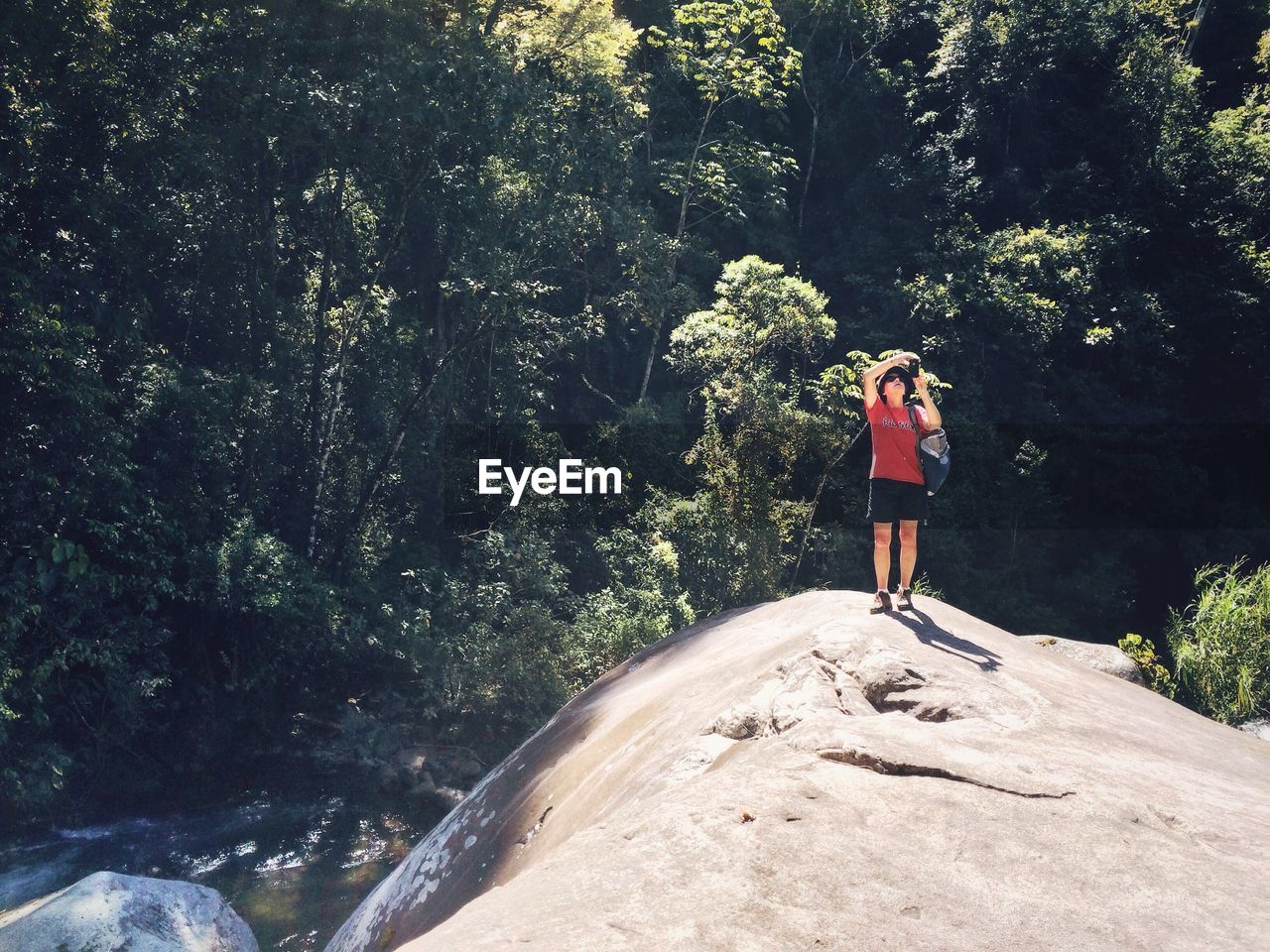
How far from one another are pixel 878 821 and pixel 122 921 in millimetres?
5392

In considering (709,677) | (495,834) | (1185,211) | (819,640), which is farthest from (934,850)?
(1185,211)

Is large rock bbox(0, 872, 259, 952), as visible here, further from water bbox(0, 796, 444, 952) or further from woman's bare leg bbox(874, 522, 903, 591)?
woman's bare leg bbox(874, 522, 903, 591)

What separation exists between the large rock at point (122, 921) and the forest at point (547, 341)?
448 centimetres

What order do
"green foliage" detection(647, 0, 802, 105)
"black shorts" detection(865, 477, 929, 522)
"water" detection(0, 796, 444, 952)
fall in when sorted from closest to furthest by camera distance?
1. "black shorts" detection(865, 477, 929, 522)
2. "water" detection(0, 796, 444, 952)
3. "green foliage" detection(647, 0, 802, 105)

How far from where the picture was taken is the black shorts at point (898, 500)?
570cm

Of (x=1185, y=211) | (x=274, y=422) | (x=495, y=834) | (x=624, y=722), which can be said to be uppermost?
(x=1185, y=211)

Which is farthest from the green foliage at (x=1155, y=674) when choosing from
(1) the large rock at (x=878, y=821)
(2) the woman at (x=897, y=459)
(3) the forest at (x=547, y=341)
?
(2) the woman at (x=897, y=459)

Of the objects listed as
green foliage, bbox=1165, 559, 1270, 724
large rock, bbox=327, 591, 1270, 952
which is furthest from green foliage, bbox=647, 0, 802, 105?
large rock, bbox=327, 591, 1270, 952

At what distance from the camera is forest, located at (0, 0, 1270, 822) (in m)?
11.7

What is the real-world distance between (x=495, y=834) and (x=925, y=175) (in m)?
16.6

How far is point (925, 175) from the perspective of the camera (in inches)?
736

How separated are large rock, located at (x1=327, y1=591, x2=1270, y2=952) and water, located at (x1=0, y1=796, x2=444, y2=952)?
5484 mm

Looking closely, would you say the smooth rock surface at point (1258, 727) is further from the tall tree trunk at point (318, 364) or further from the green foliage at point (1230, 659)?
the tall tree trunk at point (318, 364)

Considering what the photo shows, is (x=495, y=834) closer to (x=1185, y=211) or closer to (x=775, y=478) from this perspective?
(x=775, y=478)
